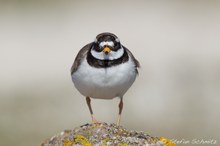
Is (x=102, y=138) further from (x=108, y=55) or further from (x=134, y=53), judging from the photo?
(x=134, y=53)

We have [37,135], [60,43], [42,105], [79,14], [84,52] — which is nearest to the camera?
[84,52]

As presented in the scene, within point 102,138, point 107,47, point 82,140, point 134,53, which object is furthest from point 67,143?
point 134,53

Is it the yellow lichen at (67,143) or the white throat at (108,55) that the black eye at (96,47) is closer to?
the white throat at (108,55)

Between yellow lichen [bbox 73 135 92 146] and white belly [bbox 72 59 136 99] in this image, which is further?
white belly [bbox 72 59 136 99]

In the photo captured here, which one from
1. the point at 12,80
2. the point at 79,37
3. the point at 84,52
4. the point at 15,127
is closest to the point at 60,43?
the point at 79,37

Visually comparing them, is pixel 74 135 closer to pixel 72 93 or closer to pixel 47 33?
pixel 72 93

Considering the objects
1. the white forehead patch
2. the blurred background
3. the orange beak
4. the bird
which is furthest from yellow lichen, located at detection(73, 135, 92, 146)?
the blurred background

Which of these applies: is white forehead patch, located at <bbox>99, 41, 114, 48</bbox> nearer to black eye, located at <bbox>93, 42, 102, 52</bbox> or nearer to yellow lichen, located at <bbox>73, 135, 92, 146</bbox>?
black eye, located at <bbox>93, 42, 102, 52</bbox>
